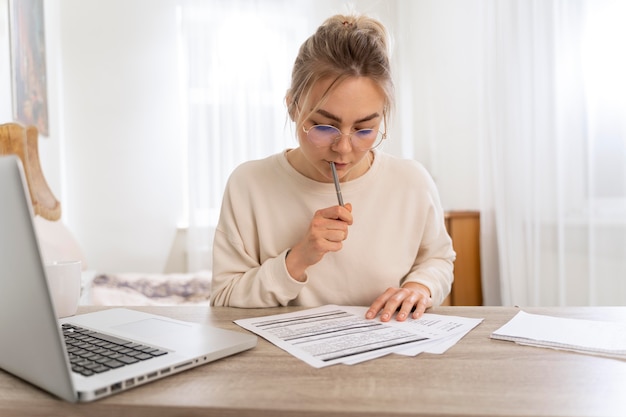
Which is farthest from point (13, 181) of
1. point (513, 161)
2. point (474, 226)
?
point (474, 226)

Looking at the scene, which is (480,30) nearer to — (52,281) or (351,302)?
(351,302)

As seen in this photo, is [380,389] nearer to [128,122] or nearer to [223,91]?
[223,91]

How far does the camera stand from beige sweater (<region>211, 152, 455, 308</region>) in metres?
1.26

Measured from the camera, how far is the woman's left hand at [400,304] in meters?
0.92

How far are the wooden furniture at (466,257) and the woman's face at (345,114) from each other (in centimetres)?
215

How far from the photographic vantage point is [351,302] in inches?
49.9

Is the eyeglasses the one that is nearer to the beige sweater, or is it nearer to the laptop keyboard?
the beige sweater

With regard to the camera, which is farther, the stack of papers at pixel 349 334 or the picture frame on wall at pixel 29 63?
the picture frame on wall at pixel 29 63

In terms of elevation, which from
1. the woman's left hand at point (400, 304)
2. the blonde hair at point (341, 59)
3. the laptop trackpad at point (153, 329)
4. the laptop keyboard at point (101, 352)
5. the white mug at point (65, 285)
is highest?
the blonde hair at point (341, 59)

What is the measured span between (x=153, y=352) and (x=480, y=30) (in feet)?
9.81

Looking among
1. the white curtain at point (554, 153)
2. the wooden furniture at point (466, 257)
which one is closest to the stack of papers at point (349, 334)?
the white curtain at point (554, 153)

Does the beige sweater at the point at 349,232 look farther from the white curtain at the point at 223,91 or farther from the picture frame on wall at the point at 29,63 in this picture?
the white curtain at the point at 223,91

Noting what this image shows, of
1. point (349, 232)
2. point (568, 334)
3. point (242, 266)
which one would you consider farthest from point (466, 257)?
point (568, 334)

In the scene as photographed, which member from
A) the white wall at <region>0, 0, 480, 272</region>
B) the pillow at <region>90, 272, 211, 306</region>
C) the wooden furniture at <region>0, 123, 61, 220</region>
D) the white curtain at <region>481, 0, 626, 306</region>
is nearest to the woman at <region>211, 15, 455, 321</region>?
the wooden furniture at <region>0, 123, 61, 220</region>
